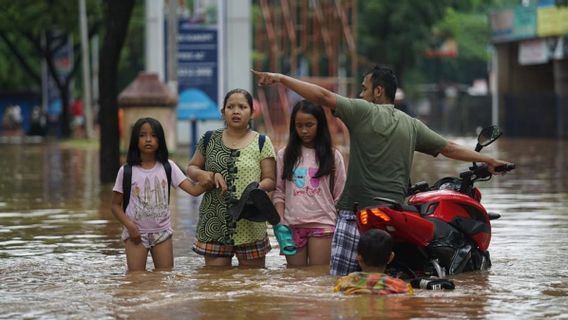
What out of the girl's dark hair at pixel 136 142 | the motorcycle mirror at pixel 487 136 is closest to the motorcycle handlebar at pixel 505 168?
the motorcycle mirror at pixel 487 136

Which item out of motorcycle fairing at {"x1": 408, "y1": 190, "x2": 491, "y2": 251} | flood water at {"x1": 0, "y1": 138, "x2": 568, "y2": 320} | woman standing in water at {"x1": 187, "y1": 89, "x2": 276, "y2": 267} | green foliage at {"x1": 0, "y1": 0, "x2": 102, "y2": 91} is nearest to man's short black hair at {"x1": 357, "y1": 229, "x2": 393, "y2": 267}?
flood water at {"x1": 0, "y1": 138, "x2": 568, "y2": 320}

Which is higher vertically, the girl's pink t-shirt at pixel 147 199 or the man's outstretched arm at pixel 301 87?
the man's outstretched arm at pixel 301 87

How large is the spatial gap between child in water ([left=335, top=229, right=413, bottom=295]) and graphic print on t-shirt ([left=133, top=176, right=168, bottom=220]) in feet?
5.39

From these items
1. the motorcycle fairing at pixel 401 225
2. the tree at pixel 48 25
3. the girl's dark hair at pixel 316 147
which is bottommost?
the motorcycle fairing at pixel 401 225

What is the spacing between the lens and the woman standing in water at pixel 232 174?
1025 centimetres

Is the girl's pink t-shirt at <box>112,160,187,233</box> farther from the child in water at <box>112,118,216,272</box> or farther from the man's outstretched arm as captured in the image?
the man's outstretched arm

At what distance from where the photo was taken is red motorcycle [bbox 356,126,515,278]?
945 centimetres

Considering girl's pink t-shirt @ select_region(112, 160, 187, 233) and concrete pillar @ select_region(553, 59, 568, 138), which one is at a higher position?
concrete pillar @ select_region(553, 59, 568, 138)

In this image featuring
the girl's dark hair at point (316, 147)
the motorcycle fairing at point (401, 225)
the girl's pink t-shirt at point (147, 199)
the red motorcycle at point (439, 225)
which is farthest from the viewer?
the girl's dark hair at point (316, 147)

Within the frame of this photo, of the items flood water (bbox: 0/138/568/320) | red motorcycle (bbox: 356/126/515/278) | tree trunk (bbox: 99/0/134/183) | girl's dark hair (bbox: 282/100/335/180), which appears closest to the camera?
flood water (bbox: 0/138/568/320)

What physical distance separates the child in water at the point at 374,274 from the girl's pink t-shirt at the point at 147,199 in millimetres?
1640

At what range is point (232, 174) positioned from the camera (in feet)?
33.8

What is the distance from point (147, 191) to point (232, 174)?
0.65 m

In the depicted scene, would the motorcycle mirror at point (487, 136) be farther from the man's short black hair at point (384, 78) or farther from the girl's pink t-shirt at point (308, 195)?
the girl's pink t-shirt at point (308, 195)
